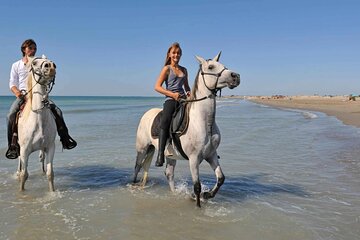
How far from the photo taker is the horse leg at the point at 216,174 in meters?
6.04

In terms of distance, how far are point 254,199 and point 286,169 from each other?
118 inches

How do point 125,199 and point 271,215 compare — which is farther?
point 125,199

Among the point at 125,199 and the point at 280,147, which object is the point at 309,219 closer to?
the point at 125,199

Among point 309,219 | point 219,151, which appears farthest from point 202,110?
point 219,151

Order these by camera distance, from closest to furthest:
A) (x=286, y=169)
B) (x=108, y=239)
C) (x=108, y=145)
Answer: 1. (x=108, y=239)
2. (x=286, y=169)
3. (x=108, y=145)

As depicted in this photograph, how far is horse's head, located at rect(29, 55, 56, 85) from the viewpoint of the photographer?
6.05 meters

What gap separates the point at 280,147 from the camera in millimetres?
13008

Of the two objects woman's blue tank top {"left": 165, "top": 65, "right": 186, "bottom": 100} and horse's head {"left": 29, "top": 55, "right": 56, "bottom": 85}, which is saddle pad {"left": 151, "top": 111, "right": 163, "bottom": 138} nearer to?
woman's blue tank top {"left": 165, "top": 65, "right": 186, "bottom": 100}

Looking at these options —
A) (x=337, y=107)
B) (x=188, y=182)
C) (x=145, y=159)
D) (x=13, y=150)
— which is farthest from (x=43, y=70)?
(x=337, y=107)

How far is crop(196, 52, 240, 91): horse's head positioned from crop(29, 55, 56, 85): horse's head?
256cm

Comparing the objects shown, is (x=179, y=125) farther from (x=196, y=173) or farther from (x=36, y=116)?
(x=36, y=116)

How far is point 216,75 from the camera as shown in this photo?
18.6 feet

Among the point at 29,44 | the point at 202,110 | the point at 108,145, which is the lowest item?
the point at 108,145

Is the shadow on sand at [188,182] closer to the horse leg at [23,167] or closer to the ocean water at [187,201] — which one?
the ocean water at [187,201]
